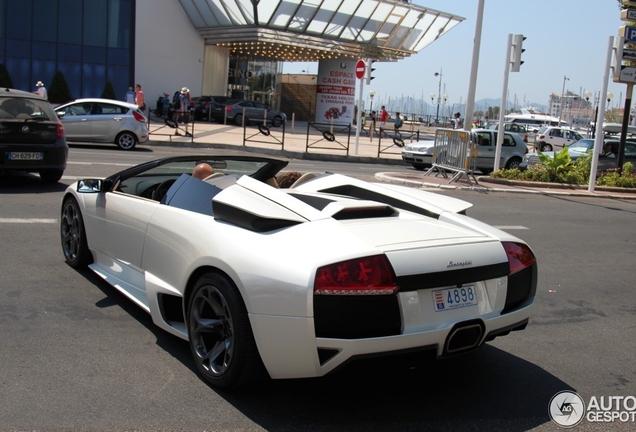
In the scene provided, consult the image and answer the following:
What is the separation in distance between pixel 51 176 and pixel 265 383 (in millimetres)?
8922

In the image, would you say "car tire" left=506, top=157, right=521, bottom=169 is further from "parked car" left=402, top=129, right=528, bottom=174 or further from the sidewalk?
the sidewalk

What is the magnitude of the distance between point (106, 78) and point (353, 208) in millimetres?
40001

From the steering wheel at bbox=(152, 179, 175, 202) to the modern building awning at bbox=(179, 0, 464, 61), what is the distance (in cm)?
3544

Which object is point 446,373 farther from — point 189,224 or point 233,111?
point 233,111

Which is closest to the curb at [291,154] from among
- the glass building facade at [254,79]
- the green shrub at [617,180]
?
the green shrub at [617,180]

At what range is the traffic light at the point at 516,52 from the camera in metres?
Result: 18.4

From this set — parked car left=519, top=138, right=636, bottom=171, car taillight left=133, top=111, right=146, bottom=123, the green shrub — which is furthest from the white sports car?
parked car left=519, top=138, right=636, bottom=171

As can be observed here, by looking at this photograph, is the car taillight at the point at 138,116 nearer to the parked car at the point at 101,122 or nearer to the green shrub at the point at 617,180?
the parked car at the point at 101,122

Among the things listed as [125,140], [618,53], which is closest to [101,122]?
[125,140]

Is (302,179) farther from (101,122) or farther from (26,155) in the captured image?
(101,122)

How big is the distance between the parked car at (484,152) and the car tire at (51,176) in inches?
494

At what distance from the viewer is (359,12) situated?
43.4 m

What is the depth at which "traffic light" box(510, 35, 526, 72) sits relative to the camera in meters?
18.4

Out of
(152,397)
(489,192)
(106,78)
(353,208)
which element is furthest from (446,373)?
(106,78)
